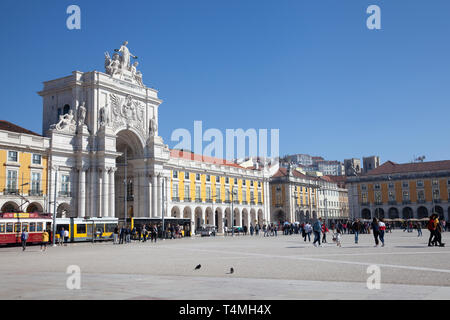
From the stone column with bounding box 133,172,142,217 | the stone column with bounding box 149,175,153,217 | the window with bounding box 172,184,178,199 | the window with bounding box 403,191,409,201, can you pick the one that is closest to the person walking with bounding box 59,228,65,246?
the stone column with bounding box 149,175,153,217

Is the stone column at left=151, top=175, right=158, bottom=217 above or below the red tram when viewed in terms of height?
above

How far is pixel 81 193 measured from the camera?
53.0 meters

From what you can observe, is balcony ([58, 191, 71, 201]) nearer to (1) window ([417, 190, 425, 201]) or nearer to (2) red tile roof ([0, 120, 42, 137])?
(2) red tile roof ([0, 120, 42, 137])

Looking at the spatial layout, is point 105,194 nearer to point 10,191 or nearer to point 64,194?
point 64,194

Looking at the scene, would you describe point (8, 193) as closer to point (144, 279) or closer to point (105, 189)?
point (105, 189)

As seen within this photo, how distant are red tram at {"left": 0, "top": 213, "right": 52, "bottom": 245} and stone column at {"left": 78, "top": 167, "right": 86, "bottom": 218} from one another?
1177cm

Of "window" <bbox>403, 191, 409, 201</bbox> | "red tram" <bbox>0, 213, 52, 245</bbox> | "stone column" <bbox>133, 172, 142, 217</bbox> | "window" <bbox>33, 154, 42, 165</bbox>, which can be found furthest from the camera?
A: "window" <bbox>403, 191, 409, 201</bbox>

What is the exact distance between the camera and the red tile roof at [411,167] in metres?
98.5

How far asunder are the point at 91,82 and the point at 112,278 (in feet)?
157

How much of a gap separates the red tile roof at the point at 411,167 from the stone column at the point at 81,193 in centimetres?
7204

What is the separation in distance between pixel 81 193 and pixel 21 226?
Result: 14582 mm

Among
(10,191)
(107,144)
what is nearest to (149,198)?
(107,144)

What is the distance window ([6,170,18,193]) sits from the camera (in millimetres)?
46250

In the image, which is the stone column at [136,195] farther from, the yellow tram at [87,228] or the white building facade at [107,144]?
the yellow tram at [87,228]
